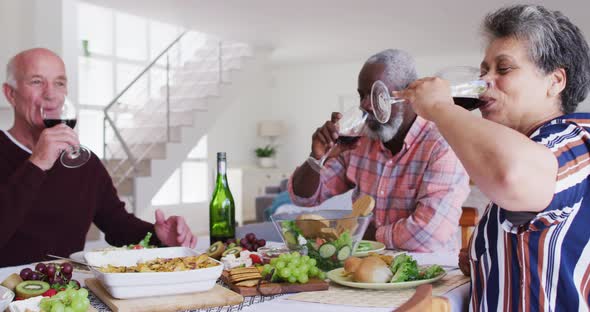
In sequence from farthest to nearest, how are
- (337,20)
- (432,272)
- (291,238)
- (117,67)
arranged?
(117,67) < (337,20) < (291,238) < (432,272)

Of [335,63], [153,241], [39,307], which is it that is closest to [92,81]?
[335,63]

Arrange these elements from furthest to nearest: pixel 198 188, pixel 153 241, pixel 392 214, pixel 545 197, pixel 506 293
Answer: pixel 198 188
pixel 392 214
pixel 153 241
pixel 506 293
pixel 545 197

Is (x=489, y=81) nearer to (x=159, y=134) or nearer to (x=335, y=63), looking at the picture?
(x=159, y=134)

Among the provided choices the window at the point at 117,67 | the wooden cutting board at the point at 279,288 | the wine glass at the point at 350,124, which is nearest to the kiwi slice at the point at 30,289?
the wooden cutting board at the point at 279,288

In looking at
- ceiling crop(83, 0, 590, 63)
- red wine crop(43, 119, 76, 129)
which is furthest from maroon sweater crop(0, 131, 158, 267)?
ceiling crop(83, 0, 590, 63)

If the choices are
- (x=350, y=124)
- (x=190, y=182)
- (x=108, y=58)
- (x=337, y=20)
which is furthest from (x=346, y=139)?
(x=190, y=182)

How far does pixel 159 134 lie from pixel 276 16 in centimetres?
217

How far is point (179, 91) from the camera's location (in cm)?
823

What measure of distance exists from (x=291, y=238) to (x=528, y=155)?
643mm

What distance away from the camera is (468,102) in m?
1.17

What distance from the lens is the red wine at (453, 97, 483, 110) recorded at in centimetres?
115

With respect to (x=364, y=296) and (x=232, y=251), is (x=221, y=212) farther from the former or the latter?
(x=364, y=296)

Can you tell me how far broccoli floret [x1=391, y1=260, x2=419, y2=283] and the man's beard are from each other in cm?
94

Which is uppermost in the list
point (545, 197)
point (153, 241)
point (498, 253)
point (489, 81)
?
point (489, 81)
